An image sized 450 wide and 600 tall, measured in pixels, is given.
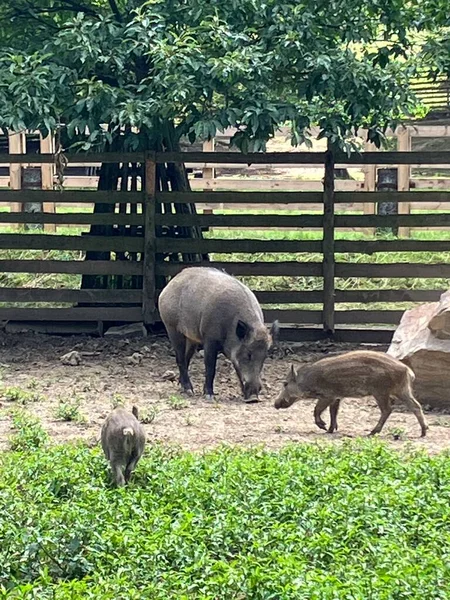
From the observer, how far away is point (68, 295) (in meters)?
12.2

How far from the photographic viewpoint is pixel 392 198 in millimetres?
11859

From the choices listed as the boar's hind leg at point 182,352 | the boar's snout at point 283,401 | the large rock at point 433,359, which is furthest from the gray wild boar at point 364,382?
the boar's hind leg at point 182,352

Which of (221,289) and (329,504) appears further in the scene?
(221,289)

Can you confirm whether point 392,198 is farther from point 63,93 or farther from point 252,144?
point 63,93

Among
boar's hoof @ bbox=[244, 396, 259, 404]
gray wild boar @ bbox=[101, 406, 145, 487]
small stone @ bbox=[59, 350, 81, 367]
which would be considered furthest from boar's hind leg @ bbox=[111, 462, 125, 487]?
small stone @ bbox=[59, 350, 81, 367]

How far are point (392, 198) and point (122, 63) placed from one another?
3.45m

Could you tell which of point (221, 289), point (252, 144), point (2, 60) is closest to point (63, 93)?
point (2, 60)

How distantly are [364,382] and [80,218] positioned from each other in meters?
5.12

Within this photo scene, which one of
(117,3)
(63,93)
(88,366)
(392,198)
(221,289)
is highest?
(117,3)

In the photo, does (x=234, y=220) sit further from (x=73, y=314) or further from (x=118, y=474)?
(x=118, y=474)

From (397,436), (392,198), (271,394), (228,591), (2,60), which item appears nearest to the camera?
(228,591)

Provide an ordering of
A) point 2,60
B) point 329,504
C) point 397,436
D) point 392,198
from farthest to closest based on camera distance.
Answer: point 392,198, point 2,60, point 397,436, point 329,504

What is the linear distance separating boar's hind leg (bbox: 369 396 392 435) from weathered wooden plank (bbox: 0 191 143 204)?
4.89m

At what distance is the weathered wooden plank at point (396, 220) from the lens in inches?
468
